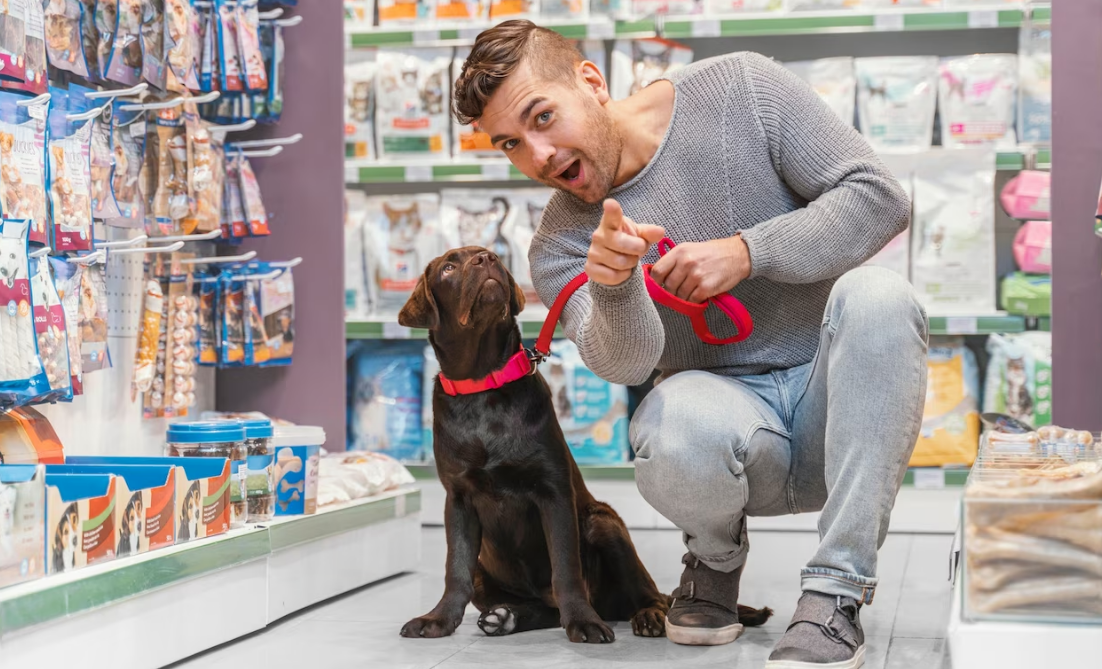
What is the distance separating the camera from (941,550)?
3.16m

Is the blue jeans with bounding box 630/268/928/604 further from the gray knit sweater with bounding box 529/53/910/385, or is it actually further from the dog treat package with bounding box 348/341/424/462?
the dog treat package with bounding box 348/341/424/462

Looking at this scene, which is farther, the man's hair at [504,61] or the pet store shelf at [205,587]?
the man's hair at [504,61]

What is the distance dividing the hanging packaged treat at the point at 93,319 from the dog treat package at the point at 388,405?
1650 millimetres

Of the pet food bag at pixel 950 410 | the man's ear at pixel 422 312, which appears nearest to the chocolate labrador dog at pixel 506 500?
the man's ear at pixel 422 312

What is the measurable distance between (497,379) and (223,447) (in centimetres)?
51

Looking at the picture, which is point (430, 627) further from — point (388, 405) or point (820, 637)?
point (388, 405)

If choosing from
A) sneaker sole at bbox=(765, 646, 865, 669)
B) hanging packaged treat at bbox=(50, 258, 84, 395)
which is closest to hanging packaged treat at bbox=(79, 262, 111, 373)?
hanging packaged treat at bbox=(50, 258, 84, 395)

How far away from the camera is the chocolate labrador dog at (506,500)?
203 centimetres

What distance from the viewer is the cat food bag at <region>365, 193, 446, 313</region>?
3.89 meters

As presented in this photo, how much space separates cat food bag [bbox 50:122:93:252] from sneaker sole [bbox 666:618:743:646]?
3.99 feet

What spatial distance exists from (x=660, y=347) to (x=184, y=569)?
82 cm

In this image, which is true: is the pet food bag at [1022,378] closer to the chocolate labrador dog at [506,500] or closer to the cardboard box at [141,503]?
the chocolate labrador dog at [506,500]

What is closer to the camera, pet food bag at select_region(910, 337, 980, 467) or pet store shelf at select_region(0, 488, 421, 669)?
pet store shelf at select_region(0, 488, 421, 669)

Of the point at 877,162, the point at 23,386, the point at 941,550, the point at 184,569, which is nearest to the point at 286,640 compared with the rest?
the point at 184,569
